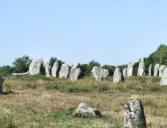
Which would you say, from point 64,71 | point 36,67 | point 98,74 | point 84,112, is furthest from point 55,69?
point 84,112

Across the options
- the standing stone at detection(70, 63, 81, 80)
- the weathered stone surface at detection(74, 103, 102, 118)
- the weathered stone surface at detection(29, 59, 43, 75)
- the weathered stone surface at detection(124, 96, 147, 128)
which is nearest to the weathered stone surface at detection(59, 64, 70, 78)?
the standing stone at detection(70, 63, 81, 80)

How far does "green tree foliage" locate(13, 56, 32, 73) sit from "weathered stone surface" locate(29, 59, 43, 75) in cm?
598

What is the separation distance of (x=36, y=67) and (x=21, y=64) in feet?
22.6

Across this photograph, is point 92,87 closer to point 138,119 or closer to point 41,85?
point 41,85

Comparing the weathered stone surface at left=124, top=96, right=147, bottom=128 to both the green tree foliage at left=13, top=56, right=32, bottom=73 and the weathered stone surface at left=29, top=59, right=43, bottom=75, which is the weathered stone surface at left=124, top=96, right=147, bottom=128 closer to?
the weathered stone surface at left=29, top=59, right=43, bottom=75

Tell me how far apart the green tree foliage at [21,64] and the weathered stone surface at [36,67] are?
19.6 ft

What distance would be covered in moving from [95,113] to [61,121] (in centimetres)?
231

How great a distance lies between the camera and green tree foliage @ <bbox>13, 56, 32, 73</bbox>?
71.4 m

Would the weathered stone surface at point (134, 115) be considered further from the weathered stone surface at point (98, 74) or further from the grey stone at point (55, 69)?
the grey stone at point (55, 69)

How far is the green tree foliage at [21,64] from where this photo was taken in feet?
234

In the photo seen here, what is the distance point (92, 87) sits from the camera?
37750 millimetres

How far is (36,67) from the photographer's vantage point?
65.6m

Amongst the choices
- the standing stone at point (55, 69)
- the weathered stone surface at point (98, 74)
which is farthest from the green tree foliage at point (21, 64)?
the weathered stone surface at point (98, 74)

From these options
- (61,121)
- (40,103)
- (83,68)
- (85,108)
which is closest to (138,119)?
(61,121)
